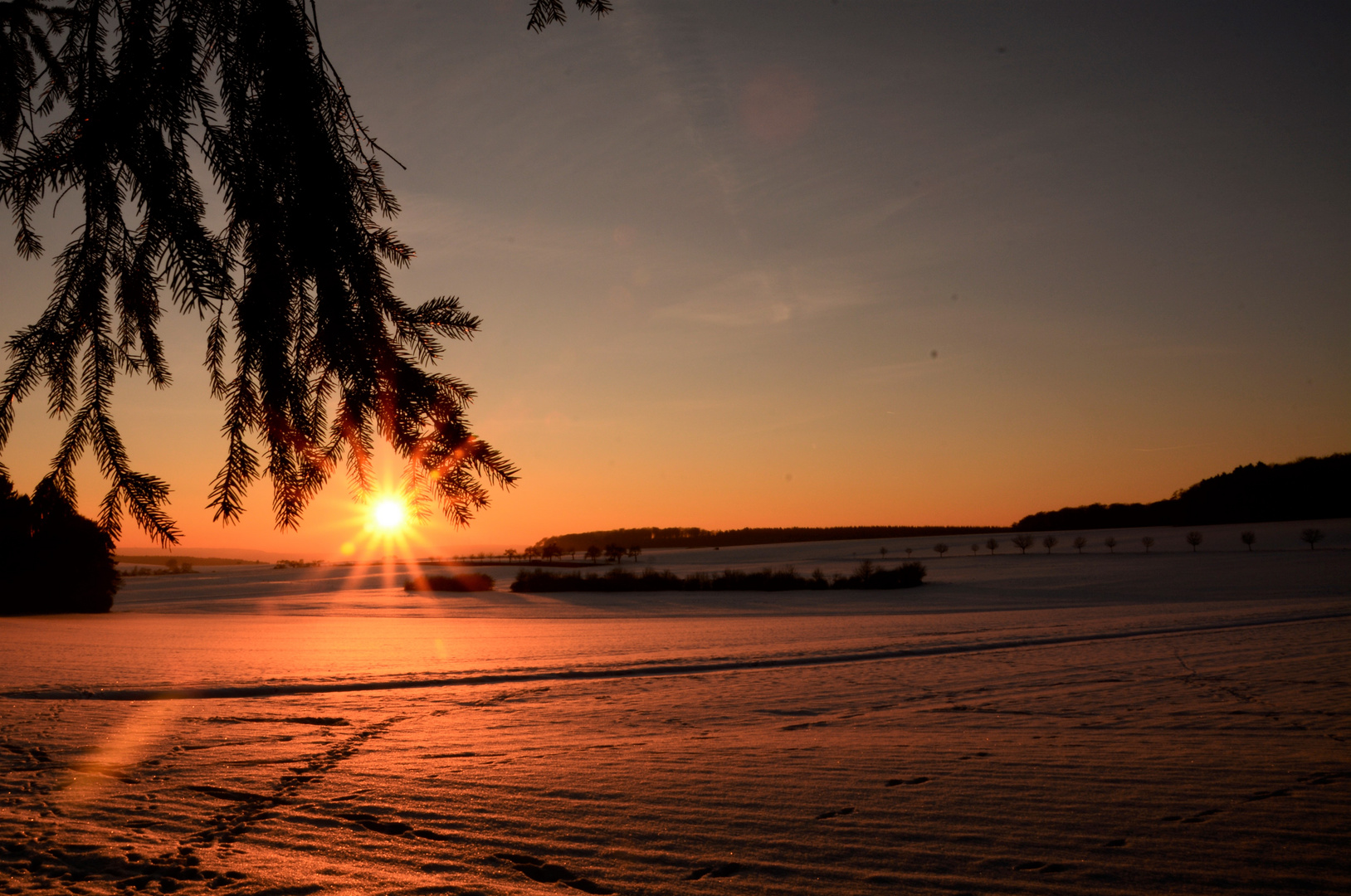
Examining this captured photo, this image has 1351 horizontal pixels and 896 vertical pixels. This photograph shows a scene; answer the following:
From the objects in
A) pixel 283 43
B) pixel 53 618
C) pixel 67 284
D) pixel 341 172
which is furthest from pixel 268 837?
pixel 53 618

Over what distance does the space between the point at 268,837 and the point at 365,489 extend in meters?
1.60

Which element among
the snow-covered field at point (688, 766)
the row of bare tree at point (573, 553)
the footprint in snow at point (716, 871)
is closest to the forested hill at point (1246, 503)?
the row of bare tree at point (573, 553)

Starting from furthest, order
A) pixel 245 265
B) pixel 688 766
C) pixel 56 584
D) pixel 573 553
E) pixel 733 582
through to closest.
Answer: pixel 573 553, pixel 733 582, pixel 56 584, pixel 688 766, pixel 245 265

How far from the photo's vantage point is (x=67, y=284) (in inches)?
94.0

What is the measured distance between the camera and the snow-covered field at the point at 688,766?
2.79 meters

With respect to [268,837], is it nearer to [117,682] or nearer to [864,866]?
[864,866]

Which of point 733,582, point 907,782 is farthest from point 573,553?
point 907,782

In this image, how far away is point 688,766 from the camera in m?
4.28

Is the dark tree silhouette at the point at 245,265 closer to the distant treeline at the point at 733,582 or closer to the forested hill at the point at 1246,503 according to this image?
the distant treeline at the point at 733,582

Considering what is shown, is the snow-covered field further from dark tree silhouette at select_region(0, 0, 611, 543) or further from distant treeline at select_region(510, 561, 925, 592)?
distant treeline at select_region(510, 561, 925, 592)

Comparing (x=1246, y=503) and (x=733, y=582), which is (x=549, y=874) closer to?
(x=733, y=582)

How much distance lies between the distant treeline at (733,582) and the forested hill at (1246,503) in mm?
46054

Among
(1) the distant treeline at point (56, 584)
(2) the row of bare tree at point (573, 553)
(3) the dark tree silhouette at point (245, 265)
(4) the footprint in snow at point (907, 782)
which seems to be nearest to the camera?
(3) the dark tree silhouette at point (245, 265)

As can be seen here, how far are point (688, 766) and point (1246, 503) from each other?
74.1 m
